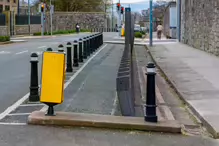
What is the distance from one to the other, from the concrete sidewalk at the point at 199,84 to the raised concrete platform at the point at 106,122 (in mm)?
819

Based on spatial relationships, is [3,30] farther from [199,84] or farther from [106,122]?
[106,122]

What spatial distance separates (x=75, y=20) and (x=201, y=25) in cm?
5481

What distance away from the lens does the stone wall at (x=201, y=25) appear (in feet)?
63.1

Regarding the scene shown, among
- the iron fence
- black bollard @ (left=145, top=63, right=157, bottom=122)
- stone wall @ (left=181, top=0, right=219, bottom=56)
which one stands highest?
the iron fence

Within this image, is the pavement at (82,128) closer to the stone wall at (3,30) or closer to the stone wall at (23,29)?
the stone wall at (3,30)

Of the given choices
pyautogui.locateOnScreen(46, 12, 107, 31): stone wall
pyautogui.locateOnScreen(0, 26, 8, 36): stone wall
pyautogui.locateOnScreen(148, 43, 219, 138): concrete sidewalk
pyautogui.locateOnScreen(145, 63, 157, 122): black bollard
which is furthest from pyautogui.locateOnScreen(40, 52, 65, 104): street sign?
pyautogui.locateOnScreen(46, 12, 107, 31): stone wall

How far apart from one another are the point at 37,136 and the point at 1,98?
3.41m

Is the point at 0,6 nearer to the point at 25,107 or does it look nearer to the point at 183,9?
the point at 183,9

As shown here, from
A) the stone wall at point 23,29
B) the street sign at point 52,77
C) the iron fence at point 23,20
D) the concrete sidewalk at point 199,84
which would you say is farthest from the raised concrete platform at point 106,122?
the iron fence at point 23,20

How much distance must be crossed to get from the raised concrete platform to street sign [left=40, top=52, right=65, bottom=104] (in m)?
0.32

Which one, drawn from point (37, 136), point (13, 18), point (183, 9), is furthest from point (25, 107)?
point (13, 18)

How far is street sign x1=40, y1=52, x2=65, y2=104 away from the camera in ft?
21.9

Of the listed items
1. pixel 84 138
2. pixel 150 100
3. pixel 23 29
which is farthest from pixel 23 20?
pixel 84 138

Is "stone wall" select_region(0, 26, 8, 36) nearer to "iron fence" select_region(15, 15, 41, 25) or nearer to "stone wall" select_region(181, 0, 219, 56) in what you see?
"iron fence" select_region(15, 15, 41, 25)
